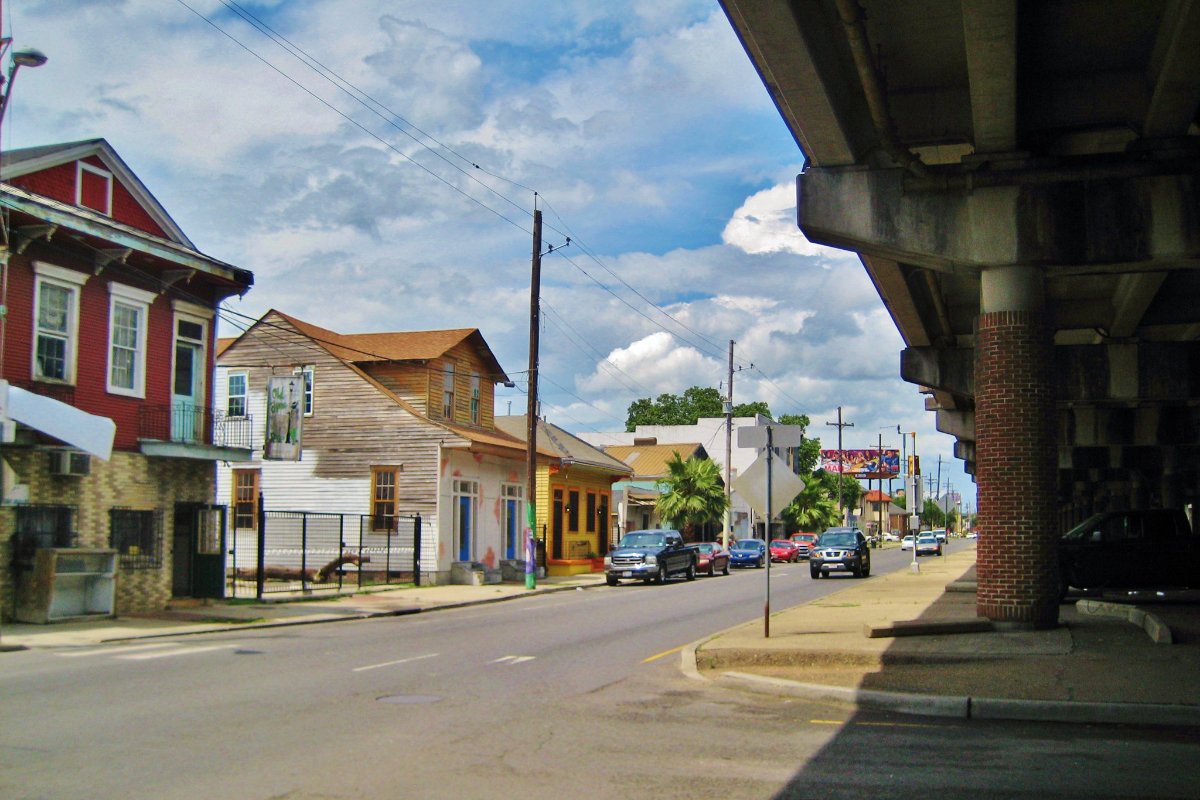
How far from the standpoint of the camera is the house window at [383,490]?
35.6m

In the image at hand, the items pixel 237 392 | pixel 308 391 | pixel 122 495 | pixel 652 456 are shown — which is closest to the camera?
pixel 122 495

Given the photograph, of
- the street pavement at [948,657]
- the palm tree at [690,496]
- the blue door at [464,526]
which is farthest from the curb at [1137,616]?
the palm tree at [690,496]

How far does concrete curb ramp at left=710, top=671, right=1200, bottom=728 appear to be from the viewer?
32.7ft

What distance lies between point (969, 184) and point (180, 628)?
1470 cm

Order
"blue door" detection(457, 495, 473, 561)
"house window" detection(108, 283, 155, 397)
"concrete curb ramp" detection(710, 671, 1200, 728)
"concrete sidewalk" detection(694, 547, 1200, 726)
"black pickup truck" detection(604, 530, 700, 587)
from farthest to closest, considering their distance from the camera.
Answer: "black pickup truck" detection(604, 530, 700, 587) → "blue door" detection(457, 495, 473, 561) → "house window" detection(108, 283, 155, 397) → "concrete sidewalk" detection(694, 547, 1200, 726) → "concrete curb ramp" detection(710, 671, 1200, 728)

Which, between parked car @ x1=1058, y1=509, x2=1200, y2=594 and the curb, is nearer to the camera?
the curb

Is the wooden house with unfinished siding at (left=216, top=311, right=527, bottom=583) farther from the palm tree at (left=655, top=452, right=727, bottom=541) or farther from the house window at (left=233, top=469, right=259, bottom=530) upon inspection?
the palm tree at (left=655, top=452, right=727, bottom=541)

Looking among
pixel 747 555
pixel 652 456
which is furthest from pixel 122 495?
pixel 652 456

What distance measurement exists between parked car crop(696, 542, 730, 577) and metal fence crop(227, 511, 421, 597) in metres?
13.9

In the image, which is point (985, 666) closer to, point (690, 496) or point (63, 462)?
point (63, 462)

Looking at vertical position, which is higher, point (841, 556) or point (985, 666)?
point (985, 666)

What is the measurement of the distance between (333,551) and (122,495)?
13336 mm

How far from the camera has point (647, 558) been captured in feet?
→ 120

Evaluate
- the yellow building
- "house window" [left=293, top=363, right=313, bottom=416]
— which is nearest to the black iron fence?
"house window" [left=293, top=363, right=313, bottom=416]
